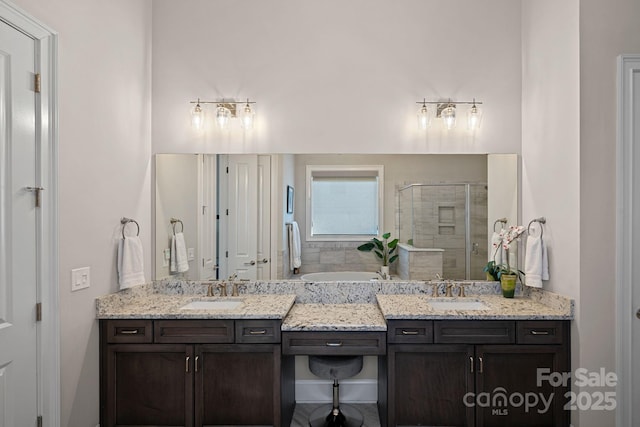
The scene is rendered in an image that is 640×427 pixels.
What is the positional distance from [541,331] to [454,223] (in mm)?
917

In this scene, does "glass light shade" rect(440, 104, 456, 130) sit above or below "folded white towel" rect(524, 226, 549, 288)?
above

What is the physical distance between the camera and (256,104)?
3000mm

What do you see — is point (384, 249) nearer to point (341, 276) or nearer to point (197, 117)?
point (341, 276)

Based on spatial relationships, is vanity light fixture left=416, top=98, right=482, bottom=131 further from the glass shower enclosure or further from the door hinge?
the door hinge

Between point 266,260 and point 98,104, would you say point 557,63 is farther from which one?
point 98,104

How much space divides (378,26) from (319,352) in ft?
7.54

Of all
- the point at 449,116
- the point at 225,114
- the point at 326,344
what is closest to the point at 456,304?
the point at 326,344

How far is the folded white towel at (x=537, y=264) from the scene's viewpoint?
102 inches

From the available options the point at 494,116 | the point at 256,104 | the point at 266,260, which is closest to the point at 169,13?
the point at 256,104

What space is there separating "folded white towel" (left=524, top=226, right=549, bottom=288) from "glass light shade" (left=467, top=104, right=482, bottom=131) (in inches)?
35.2

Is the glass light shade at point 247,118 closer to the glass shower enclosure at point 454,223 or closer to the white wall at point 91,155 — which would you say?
the white wall at point 91,155

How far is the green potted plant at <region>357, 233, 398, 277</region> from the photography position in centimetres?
300

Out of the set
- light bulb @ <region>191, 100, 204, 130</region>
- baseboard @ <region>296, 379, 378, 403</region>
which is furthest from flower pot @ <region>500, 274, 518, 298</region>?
light bulb @ <region>191, 100, 204, 130</region>

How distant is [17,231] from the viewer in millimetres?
1824
